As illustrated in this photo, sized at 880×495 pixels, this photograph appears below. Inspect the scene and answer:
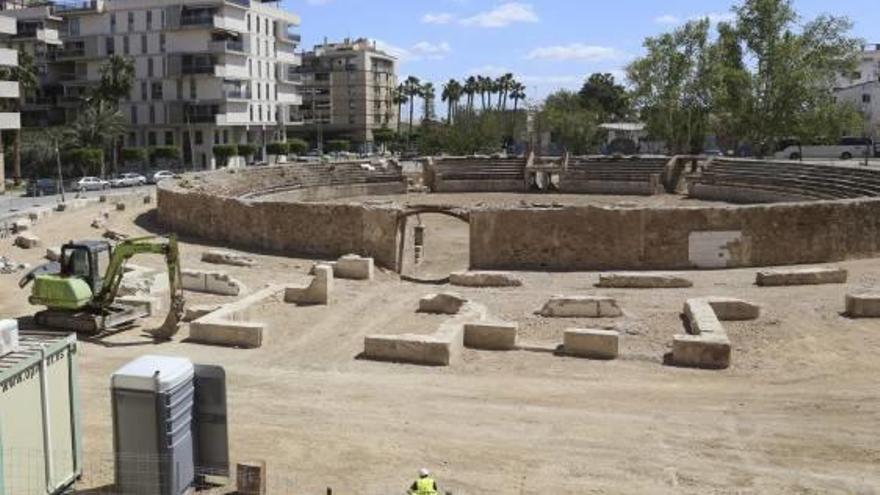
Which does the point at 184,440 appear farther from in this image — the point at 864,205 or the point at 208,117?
the point at 208,117

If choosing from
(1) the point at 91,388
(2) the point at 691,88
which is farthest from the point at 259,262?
(2) the point at 691,88

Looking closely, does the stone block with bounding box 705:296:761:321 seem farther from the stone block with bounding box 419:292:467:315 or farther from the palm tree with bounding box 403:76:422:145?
the palm tree with bounding box 403:76:422:145

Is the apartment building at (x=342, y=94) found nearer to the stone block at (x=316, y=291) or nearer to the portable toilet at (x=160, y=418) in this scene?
the stone block at (x=316, y=291)

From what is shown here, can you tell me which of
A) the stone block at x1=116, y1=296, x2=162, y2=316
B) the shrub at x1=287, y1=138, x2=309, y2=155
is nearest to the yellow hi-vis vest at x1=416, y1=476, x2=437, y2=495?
the stone block at x1=116, y1=296, x2=162, y2=316

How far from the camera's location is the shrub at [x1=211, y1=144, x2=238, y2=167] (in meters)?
66.7

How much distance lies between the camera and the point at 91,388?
12859 millimetres

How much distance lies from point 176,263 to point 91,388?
3.75 meters

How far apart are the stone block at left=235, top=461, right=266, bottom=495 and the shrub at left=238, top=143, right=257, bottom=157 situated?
62.6 m

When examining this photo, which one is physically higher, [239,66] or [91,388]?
[239,66]

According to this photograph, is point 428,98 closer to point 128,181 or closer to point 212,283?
point 128,181

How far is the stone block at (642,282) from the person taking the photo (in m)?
20.3

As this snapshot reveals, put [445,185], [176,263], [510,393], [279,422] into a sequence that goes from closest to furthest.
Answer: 1. [279,422]
2. [510,393]
3. [176,263]
4. [445,185]

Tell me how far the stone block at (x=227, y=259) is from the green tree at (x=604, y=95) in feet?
262

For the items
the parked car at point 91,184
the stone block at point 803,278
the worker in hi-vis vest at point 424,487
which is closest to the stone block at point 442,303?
the stone block at point 803,278
